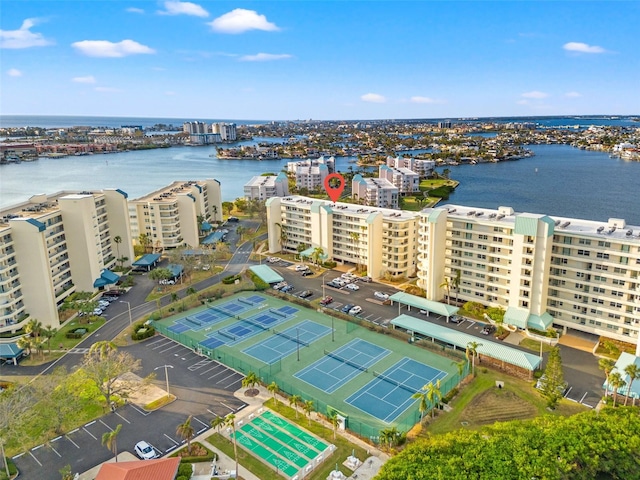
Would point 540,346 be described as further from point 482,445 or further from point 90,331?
point 90,331

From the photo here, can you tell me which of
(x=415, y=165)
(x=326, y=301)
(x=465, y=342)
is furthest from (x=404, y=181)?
(x=465, y=342)

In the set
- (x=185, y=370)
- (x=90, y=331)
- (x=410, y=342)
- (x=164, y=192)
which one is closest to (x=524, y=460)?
(x=410, y=342)

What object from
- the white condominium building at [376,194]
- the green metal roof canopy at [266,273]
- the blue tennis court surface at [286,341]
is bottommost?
the blue tennis court surface at [286,341]

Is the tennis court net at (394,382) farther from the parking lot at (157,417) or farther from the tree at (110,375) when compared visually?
the tree at (110,375)

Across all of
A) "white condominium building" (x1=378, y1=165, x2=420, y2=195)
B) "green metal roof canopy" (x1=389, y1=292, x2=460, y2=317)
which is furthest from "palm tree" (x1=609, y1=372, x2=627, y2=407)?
"white condominium building" (x1=378, y1=165, x2=420, y2=195)

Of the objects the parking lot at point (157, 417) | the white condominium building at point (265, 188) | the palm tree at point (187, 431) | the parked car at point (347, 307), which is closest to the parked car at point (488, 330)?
the parked car at point (347, 307)

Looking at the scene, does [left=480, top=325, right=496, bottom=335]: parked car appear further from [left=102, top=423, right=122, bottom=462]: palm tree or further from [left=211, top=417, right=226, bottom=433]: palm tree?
[left=102, top=423, right=122, bottom=462]: palm tree

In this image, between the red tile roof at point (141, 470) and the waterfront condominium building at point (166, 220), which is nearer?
the red tile roof at point (141, 470)
